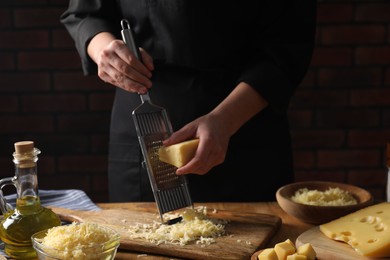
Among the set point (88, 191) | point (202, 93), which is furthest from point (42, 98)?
point (202, 93)

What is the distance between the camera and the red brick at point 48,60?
226 centimetres

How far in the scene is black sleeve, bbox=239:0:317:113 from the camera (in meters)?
1.46

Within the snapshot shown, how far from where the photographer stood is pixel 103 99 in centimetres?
231

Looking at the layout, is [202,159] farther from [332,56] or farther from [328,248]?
[332,56]

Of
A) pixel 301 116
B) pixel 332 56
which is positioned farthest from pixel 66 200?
pixel 332 56

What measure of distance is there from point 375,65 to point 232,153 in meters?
1.06

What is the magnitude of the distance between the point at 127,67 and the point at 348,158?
140 cm

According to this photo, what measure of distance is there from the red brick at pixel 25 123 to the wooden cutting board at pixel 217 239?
106 centimetres

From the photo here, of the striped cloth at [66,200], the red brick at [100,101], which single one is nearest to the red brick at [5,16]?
the red brick at [100,101]

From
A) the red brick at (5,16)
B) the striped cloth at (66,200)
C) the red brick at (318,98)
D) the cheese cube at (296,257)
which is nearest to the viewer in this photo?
the cheese cube at (296,257)

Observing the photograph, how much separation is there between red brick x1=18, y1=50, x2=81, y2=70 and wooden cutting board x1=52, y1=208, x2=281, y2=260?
1.08m

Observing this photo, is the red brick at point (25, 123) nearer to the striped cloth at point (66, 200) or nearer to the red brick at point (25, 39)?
the red brick at point (25, 39)

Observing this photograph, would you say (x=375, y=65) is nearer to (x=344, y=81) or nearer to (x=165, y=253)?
(x=344, y=81)

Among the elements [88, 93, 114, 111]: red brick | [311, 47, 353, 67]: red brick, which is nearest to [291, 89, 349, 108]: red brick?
[311, 47, 353, 67]: red brick
